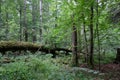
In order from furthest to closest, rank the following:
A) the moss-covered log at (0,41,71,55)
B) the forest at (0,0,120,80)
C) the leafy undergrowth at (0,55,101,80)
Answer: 1. the moss-covered log at (0,41,71,55)
2. the forest at (0,0,120,80)
3. the leafy undergrowth at (0,55,101,80)

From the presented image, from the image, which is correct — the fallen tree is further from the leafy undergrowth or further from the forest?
the leafy undergrowth

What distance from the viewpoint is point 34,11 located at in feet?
86.1

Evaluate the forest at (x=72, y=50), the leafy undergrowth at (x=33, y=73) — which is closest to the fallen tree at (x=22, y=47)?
the forest at (x=72, y=50)

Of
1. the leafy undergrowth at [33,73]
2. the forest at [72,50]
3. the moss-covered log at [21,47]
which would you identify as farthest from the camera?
the moss-covered log at [21,47]

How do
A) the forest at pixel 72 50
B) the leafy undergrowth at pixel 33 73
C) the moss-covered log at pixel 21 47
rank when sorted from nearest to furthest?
1. the leafy undergrowth at pixel 33 73
2. the forest at pixel 72 50
3. the moss-covered log at pixel 21 47

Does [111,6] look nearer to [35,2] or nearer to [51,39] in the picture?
[51,39]

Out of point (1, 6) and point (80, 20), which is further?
point (1, 6)

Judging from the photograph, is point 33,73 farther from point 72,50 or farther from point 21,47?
point 21,47

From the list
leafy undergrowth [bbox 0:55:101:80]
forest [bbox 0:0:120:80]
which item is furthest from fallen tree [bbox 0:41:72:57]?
leafy undergrowth [bbox 0:55:101:80]

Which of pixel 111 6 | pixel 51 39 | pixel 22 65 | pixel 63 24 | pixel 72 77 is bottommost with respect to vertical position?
pixel 72 77

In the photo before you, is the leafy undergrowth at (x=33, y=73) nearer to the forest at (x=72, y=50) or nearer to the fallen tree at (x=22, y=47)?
the forest at (x=72, y=50)

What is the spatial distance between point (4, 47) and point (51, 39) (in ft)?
11.8

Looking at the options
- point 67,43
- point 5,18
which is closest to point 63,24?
point 67,43

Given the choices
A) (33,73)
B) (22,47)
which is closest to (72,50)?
(22,47)
